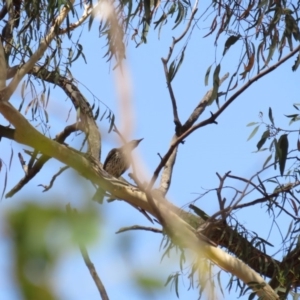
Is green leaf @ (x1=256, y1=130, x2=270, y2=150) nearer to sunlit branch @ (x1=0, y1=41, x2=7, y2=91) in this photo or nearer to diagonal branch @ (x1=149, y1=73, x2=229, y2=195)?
diagonal branch @ (x1=149, y1=73, x2=229, y2=195)

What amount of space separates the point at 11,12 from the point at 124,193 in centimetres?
94

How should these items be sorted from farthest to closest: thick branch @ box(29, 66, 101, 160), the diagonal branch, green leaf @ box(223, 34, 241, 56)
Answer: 1. thick branch @ box(29, 66, 101, 160)
2. green leaf @ box(223, 34, 241, 56)
3. the diagonal branch

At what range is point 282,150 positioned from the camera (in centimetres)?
264

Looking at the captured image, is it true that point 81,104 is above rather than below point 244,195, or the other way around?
above

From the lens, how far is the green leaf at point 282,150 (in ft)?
8.56

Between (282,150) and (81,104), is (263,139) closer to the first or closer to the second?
(282,150)

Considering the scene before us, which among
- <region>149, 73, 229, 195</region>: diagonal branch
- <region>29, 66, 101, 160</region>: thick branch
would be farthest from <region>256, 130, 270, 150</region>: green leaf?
<region>29, 66, 101, 160</region>: thick branch

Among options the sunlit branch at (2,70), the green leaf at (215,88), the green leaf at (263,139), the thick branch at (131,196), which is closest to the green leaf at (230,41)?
the green leaf at (215,88)

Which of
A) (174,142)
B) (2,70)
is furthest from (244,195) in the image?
(2,70)

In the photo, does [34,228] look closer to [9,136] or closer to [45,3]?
[9,136]

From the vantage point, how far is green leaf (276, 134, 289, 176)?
2609 millimetres

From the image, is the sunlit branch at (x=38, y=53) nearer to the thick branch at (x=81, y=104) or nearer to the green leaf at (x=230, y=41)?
the thick branch at (x=81, y=104)

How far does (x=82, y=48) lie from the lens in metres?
3.11

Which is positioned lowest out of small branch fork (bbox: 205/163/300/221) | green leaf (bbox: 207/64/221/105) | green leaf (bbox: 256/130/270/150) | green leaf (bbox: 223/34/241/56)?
small branch fork (bbox: 205/163/300/221)
